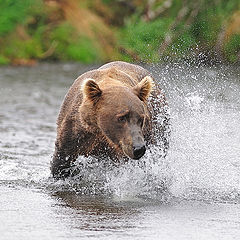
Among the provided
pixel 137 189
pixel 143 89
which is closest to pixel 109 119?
pixel 143 89

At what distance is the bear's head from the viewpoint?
640 centimetres

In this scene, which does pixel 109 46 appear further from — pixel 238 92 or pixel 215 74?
pixel 238 92

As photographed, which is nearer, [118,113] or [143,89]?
[118,113]

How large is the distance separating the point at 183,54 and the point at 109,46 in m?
4.37

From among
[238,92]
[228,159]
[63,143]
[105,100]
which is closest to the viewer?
[105,100]

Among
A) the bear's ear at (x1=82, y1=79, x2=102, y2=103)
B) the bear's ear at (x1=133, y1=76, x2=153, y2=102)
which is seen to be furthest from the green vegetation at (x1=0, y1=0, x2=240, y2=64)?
the bear's ear at (x1=82, y1=79, x2=102, y2=103)

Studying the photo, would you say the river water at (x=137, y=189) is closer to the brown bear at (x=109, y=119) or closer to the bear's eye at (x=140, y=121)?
the brown bear at (x=109, y=119)

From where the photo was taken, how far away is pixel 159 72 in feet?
50.4

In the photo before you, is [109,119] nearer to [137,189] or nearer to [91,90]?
A: [91,90]

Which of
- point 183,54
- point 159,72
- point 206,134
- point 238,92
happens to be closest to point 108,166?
point 206,134

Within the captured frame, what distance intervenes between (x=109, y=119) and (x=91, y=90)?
32 centimetres

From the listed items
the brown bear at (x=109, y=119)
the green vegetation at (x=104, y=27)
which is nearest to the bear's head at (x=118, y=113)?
the brown bear at (x=109, y=119)

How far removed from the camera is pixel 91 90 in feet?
22.3

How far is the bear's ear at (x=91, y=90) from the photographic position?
22.2 feet
